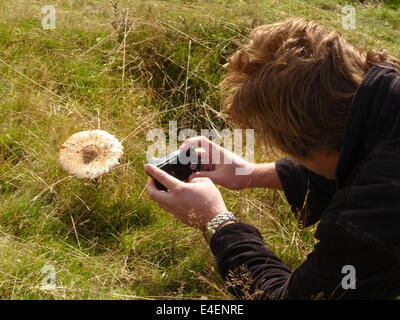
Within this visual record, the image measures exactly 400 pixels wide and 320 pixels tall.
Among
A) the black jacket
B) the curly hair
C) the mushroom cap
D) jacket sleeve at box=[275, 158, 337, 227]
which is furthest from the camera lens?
the mushroom cap

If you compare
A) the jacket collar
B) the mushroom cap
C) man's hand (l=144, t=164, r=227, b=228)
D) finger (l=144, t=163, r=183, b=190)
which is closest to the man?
the jacket collar

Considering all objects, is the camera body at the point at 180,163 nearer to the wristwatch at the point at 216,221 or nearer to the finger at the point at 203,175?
the finger at the point at 203,175

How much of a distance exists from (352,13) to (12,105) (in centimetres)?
492

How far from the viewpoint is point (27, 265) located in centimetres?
240

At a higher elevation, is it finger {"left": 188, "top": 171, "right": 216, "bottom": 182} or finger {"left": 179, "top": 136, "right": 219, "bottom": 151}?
finger {"left": 179, "top": 136, "right": 219, "bottom": 151}

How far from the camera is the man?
1.78 metres

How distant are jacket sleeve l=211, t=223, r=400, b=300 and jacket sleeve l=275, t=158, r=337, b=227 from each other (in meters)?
0.34


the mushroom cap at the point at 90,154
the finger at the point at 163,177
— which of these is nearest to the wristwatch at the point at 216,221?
the finger at the point at 163,177

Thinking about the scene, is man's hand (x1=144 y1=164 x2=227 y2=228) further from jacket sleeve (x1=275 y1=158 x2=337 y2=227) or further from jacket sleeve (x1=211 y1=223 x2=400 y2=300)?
jacket sleeve (x1=275 y1=158 x2=337 y2=227)

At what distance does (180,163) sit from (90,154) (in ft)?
1.81

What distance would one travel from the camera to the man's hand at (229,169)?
2.66m

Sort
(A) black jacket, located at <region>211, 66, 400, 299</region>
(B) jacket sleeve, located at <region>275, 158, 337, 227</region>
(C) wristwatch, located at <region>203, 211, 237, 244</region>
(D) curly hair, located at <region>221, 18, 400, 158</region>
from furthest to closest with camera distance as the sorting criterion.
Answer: (B) jacket sleeve, located at <region>275, 158, 337, 227</region> → (C) wristwatch, located at <region>203, 211, 237, 244</region> → (D) curly hair, located at <region>221, 18, 400, 158</region> → (A) black jacket, located at <region>211, 66, 400, 299</region>

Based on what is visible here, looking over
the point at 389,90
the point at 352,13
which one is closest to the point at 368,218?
the point at 389,90

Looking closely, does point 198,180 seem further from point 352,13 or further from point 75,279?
point 352,13
